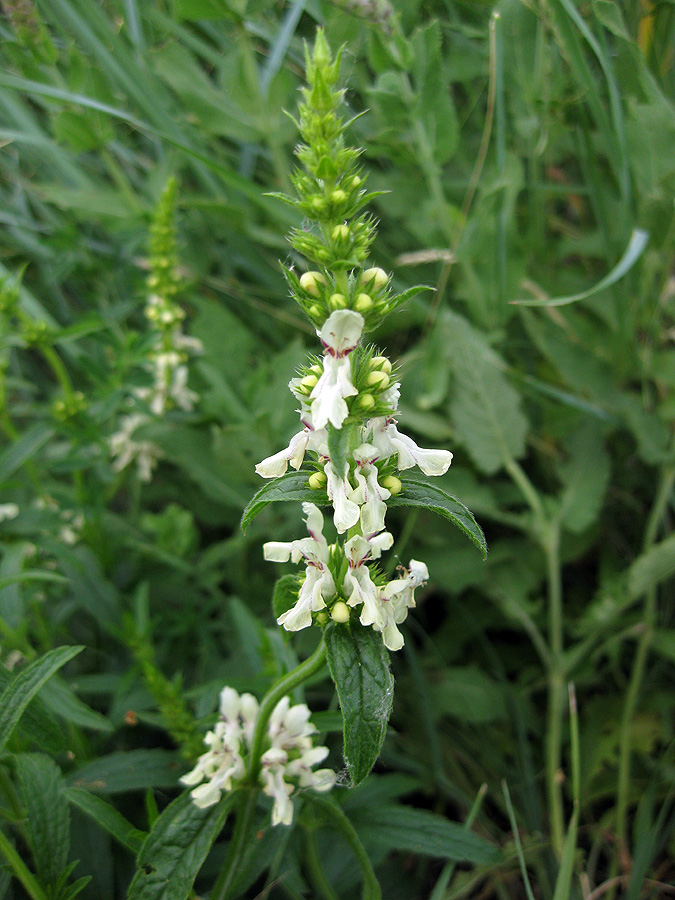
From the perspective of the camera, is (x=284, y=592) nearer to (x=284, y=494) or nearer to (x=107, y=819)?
(x=284, y=494)

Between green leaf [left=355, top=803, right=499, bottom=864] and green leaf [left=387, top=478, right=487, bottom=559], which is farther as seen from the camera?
green leaf [left=355, top=803, right=499, bottom=864]

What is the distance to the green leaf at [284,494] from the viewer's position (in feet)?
3.30

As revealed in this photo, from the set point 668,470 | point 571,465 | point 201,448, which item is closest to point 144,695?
point 201,448

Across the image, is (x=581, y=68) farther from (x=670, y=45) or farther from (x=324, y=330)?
(x=324, y=330)

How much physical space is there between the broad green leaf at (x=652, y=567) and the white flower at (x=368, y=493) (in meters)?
1.23

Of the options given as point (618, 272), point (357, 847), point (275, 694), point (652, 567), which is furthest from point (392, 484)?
point (652, 567)

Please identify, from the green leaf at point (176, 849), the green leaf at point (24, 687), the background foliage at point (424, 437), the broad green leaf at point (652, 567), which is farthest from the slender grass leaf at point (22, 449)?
the broad green leaf at point (652, 567)

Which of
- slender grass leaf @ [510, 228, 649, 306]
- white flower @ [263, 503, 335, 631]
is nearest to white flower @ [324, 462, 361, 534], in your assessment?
white flower @ [263, 503, 335, 631]

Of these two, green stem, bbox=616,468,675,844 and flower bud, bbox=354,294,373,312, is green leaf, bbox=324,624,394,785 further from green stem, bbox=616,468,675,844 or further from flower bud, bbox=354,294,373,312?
green stem, bbox=616,468,675,844

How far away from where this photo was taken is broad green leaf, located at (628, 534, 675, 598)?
6.27 feet

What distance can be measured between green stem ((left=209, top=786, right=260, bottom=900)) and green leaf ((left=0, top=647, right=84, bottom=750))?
45cm

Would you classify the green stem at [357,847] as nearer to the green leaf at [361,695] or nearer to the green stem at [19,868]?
the green leaf at [361,695]

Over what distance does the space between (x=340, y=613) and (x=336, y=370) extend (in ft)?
1.23

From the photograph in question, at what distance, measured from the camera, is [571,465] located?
7.55ft
